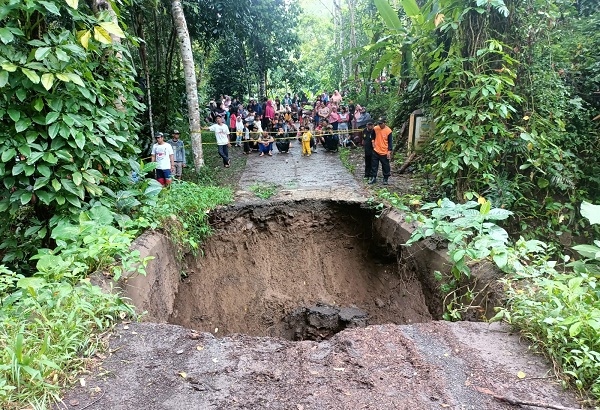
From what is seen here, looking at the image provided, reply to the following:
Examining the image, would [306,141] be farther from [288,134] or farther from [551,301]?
[551,301]

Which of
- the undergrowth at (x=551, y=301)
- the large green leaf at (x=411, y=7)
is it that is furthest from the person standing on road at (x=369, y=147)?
the undergrowth at (x=551, y=301)

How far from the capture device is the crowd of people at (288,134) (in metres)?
8.54

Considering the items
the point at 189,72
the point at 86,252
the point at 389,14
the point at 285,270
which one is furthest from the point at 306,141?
the point at 86,252

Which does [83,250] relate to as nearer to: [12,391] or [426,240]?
[12,391]

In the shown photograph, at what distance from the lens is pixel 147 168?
5.23 m

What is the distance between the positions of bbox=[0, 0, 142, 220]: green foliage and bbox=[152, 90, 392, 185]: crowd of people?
395cm

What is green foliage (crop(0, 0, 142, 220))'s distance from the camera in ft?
12.2

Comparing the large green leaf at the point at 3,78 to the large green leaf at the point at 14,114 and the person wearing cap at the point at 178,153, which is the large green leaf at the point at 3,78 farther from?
the person wearing cap at the point at 178,153

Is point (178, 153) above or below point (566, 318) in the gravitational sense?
above

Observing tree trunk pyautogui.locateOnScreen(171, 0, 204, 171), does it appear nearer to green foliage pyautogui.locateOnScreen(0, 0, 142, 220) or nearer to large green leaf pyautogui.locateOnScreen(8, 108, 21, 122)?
green foliage pyautogui.locateOnScreen(0, 0, 142, 220)

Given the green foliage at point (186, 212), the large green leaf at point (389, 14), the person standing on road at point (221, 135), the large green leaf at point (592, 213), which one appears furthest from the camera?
the person standing on road at point (221, 135)

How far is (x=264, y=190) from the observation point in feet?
27.7

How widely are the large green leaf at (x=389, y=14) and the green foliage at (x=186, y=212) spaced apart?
4930mm

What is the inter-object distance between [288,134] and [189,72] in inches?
209
